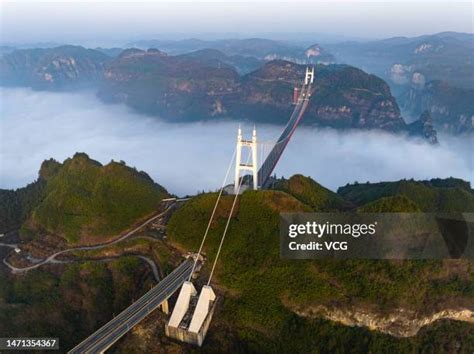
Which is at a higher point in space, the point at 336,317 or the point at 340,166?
the point at 336,317

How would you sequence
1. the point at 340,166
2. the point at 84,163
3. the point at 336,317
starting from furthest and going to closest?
the point at 340,166 < the point at 84,163 < the point at 336,317

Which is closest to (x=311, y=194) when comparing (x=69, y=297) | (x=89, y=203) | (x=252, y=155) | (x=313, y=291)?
(x=252, y=155)

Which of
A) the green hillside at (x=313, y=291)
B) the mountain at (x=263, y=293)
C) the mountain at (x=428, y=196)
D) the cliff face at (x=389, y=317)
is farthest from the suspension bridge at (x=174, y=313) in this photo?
the mountain at (x=428, y=196)

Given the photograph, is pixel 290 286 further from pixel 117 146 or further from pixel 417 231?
pixel 117 146

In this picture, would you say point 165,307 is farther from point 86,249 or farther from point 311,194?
point 311,194

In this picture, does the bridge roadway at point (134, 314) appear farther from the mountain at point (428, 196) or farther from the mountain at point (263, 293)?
the mountain at point (428, 196)

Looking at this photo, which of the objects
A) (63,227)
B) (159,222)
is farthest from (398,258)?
(63,227)

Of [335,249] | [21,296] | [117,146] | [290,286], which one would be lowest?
[117,146]
